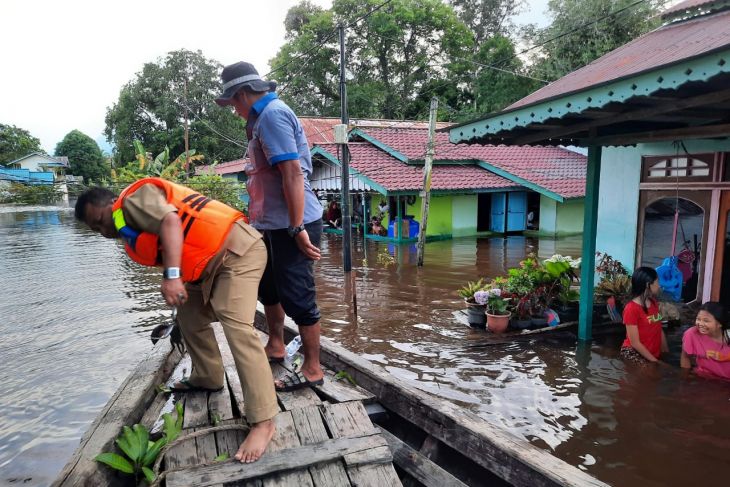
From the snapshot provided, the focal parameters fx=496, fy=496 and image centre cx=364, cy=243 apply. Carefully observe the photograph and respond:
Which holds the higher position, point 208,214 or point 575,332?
point 208,214

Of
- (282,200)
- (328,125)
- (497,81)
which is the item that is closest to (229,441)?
(282,200)

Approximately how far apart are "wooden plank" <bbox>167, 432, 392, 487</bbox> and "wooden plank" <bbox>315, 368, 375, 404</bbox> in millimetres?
514

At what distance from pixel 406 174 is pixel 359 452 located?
1523 centimetres

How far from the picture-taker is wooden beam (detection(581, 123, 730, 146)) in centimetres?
468

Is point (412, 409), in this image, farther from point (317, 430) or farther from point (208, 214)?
point (208, 214)

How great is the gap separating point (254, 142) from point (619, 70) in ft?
11.9

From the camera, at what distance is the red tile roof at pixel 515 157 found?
17.8m

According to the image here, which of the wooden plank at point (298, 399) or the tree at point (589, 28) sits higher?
the tree at point (589, 28)

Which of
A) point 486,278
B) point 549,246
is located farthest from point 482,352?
point 549,246

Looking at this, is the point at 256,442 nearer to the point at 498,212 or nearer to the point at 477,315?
the point at 477,315

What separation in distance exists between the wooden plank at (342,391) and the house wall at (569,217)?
692 inches

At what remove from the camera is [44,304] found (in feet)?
35.4

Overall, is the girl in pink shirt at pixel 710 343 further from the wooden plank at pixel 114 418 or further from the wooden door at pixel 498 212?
the wooden door at pixel 498 212

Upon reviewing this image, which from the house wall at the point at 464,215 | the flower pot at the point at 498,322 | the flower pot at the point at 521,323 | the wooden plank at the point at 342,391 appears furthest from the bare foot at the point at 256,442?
the house wall at the point at 464,215
